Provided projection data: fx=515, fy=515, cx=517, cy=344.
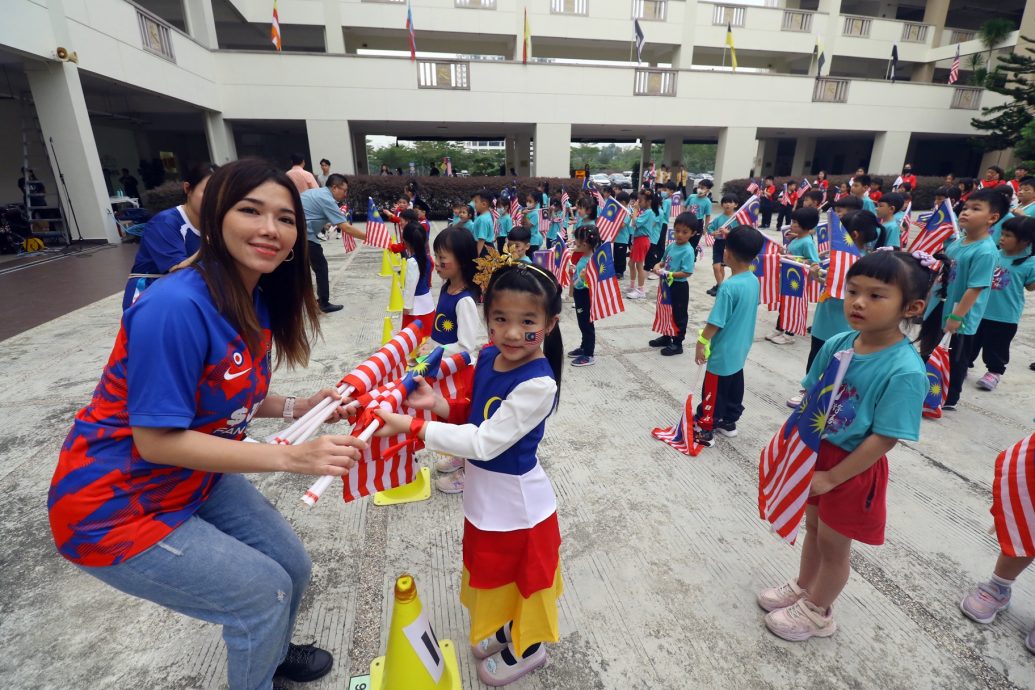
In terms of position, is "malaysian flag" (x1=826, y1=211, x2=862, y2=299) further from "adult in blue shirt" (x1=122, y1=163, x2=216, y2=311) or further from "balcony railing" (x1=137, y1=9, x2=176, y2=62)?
"balcony railing" (x1=137, y1=9, x2=176, y2=62)

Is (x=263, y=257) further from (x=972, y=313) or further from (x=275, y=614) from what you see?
(x=972, y=313)

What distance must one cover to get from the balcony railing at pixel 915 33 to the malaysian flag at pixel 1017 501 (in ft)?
103

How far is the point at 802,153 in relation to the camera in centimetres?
2736

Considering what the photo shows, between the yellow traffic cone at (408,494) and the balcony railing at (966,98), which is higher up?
the balcony railing at (966,98)

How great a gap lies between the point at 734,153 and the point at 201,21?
1935 cm

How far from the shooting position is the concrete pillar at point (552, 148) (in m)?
18.9

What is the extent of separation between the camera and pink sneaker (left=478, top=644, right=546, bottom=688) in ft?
6.32

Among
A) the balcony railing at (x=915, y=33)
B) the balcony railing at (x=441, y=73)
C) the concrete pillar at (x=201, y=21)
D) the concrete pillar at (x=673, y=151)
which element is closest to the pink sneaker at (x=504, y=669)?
the balcony railing at (x=441, y=73)

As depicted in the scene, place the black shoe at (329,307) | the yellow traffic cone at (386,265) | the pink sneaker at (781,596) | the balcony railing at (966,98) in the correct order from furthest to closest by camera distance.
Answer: the balcony railing at (966,98) → the yellow traffic cone at (386,265) → the black shoe at (329,307) → the pink sneaker at (781,596)

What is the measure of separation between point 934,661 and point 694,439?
68.5 inches

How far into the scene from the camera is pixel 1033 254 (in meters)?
4.05

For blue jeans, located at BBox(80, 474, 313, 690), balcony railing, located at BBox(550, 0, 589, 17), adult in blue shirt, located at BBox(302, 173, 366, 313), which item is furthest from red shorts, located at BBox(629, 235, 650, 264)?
balcony railing, located at BBox(550, 0, 589, 17)

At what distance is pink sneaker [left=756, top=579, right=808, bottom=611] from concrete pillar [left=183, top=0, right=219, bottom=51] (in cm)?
1936

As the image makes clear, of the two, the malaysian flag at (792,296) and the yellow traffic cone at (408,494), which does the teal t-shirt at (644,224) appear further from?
the yellow traffic cone at (408,494)
